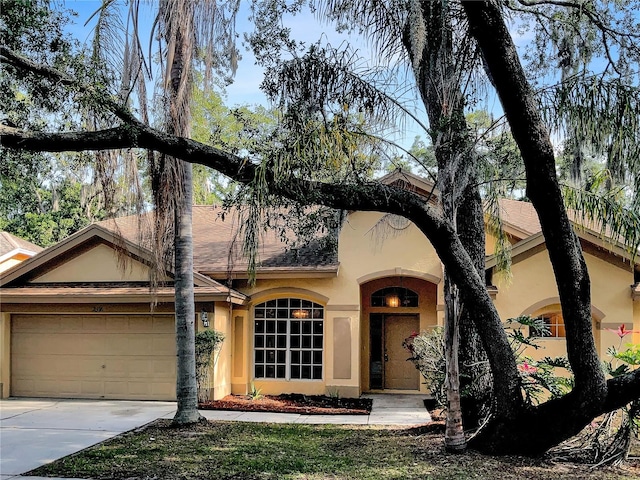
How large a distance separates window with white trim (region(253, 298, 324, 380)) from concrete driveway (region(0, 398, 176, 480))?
8.48 feet

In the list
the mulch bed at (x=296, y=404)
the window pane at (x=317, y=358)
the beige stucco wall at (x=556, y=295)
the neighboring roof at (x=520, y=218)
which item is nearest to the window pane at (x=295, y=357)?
the window pane at (x=317, y=358)

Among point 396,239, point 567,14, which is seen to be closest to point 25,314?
point 396,239

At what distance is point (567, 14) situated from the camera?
32.9 feet

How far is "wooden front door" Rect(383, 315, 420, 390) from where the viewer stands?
15.1 meters

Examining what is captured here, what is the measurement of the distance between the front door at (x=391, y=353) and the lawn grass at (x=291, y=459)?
207 inches

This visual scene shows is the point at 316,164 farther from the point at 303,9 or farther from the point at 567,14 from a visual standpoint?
the point at 567,14

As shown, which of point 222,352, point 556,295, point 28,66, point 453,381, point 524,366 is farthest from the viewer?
point 222,352

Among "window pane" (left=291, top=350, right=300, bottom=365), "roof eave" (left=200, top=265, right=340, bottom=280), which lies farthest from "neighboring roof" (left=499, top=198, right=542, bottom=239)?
"window pane" (left=291, top=350, right=300, bottom=365)

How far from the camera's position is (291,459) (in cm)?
793

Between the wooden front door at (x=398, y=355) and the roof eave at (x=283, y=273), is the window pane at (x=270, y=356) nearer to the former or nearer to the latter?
the roof eave at (x=283, y=273)

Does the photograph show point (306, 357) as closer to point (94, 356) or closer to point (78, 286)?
point (94, 356)

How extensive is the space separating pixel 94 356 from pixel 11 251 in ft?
23.7

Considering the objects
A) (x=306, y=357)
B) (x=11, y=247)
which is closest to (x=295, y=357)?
(x=306, y=357)

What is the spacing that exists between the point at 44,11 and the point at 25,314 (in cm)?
873
